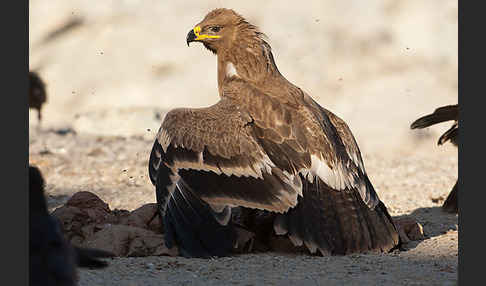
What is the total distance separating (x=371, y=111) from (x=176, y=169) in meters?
10.3

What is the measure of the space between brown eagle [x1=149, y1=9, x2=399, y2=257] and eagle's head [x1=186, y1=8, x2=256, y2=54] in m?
0.70

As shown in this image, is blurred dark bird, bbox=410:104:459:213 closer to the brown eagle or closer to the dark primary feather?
the dark primary feather

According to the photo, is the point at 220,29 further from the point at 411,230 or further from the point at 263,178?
the point at 411,230

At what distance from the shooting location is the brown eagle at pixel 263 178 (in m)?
6.45

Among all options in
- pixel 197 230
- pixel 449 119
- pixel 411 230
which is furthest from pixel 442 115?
pixel 197 230

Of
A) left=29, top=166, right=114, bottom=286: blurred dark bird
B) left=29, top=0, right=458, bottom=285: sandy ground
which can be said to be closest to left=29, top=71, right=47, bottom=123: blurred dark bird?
left=29, top=0, right=458, bottom=285: sandy ground

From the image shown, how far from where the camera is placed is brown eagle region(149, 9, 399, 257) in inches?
254

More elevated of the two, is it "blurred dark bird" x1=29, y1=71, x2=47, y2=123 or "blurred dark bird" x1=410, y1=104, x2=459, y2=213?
"blurred dark bird" x1=29, y1=71, x2=47, y2=123

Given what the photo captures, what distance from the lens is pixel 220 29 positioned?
777 centimetres

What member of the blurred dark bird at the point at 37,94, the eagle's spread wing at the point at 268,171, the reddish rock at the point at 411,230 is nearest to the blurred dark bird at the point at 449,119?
the reddish rock at the point at 411,230

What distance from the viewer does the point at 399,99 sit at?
16.5 metres

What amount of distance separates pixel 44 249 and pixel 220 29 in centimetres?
399

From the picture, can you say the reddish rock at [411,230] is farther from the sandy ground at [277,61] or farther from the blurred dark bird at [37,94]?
the blurred dark bird at [37,94]

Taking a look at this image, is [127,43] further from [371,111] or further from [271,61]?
[271,61]
